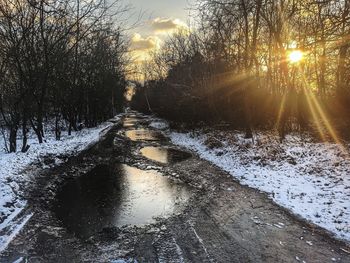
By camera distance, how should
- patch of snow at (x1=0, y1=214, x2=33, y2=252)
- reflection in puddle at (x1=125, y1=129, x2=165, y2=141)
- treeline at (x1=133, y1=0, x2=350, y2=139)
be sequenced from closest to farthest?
patch of snow at (x1=0, y1=214, x2=33, y2=252) → treeline at (x1=133, y1=0, x2=350, y2=139) → reflection in puddle at (x1=125, y1=129, x2=165, y2=141)

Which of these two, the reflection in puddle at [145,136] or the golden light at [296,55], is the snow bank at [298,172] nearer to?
the golden light at [296,55]

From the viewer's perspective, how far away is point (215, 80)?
Answer: 29.6 meters

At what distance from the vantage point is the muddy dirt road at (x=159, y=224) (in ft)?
21.9

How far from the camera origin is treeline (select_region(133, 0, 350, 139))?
2067 centimetres

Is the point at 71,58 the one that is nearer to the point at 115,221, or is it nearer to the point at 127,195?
the point at 127,195

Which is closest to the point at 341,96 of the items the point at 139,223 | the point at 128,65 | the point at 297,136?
the point at 297,136

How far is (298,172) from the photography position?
43.4 ft

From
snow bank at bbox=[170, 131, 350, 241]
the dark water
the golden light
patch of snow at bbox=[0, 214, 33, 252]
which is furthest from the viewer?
the dark water

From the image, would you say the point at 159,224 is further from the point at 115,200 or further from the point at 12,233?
the point at 12,233

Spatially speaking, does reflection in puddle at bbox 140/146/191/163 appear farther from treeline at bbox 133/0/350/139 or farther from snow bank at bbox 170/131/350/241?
treeline at bbox 133/0/350/139

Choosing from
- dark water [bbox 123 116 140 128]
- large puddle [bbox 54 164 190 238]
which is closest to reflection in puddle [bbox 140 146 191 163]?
large puddle [bbox 54 164 190 238]

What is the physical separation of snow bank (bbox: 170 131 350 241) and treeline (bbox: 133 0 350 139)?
2.41m

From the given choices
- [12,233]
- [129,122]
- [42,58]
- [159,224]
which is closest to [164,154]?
[42,58]

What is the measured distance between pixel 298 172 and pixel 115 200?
20.8 feet
